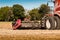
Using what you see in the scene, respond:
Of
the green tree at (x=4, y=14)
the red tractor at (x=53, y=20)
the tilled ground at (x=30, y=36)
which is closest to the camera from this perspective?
the tilled ground at (x=30, y=36)

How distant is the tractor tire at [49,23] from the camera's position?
1955cm

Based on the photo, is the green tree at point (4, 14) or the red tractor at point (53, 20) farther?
the green tree at point (4, 14)

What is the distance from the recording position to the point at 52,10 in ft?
68.3

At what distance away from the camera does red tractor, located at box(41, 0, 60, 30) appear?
63.9 feet

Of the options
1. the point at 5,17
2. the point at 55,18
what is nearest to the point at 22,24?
the point at 55,18

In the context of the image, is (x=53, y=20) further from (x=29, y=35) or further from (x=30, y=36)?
(x=30, y=36)

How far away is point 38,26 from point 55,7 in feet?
7.17

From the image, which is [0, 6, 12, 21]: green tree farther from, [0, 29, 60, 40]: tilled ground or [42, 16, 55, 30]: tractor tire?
[0, 29, 60, 40]: tilled ground

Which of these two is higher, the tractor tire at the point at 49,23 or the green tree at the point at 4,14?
the tractor tire at the point at 49,23

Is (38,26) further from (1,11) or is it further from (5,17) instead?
(1,11)

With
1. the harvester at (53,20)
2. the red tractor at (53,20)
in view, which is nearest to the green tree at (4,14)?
the harvester at (53,20)

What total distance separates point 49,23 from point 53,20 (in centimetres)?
62

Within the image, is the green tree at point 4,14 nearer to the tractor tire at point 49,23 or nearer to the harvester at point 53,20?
the harvester at point 53,20

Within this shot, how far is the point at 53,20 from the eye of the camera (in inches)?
779
